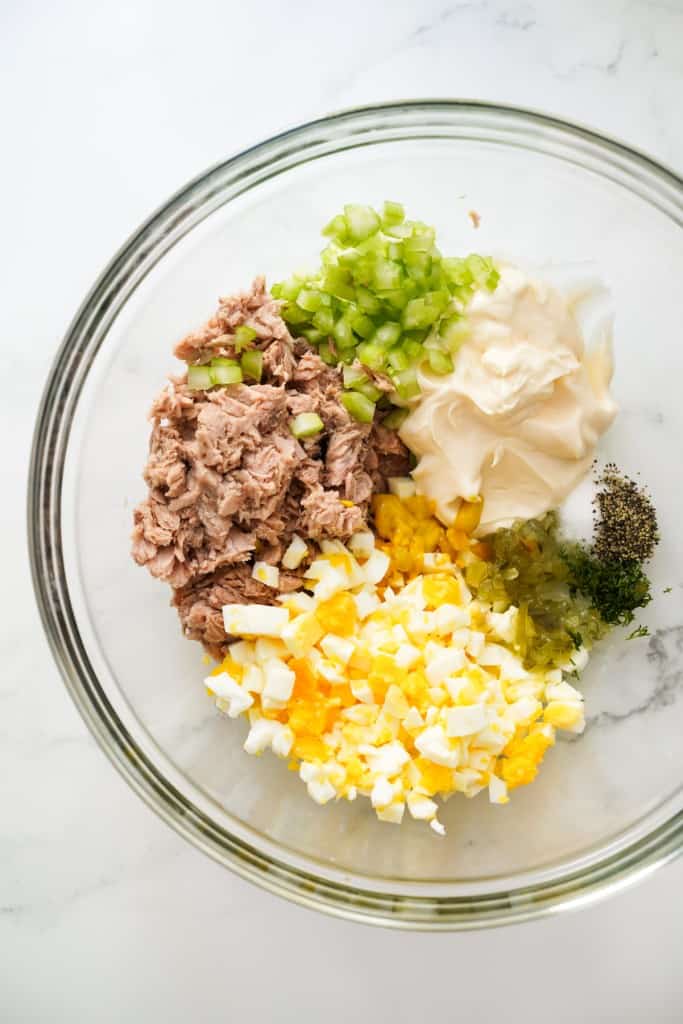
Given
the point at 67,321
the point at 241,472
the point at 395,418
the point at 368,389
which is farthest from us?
the point at 67,321

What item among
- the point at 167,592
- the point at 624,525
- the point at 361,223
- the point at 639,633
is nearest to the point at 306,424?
the point at 361,223

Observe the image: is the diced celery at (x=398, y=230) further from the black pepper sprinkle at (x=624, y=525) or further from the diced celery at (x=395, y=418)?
the black pepper sprinkle at (x=624, y=525)

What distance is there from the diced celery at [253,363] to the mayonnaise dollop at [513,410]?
389mm

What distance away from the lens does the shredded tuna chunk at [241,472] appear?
6.50 ft

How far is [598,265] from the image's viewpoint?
7.52 ft

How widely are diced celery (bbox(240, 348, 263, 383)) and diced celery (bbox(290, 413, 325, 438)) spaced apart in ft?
0.44

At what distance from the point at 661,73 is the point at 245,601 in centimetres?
178

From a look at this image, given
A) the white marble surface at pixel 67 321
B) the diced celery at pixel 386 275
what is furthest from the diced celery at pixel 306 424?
the white marble surface at pixel 67 321

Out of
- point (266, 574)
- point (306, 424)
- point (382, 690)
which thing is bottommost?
point (382, 690)

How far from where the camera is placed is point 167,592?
92.0 inches

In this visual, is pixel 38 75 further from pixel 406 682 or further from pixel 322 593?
pixel 406 682

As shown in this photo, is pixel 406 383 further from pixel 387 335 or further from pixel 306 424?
pixel 306 424

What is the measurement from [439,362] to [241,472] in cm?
54

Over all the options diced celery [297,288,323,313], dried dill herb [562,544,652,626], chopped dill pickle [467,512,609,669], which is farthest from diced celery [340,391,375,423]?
dried dill herb [562,544,652,626]
